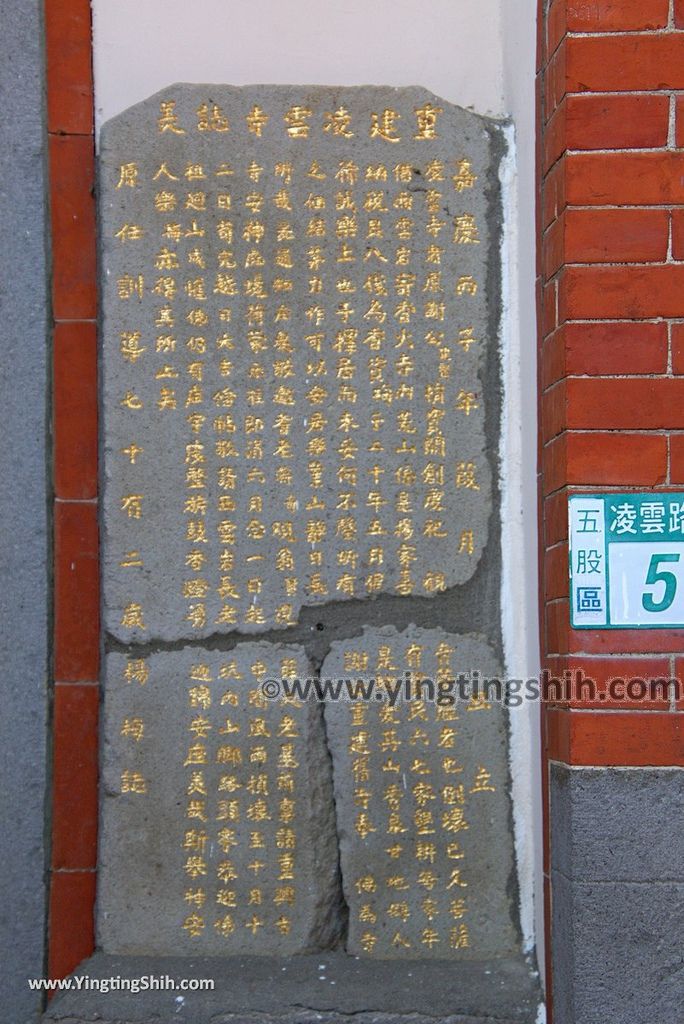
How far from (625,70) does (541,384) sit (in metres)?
0.55

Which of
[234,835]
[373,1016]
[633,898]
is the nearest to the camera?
[633,898]

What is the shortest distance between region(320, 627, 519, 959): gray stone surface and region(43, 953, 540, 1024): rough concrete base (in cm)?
5

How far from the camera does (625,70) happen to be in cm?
162

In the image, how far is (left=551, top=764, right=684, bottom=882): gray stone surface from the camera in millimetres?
1556

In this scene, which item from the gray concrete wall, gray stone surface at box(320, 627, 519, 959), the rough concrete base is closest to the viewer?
the gray concrete wall

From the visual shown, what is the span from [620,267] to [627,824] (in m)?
0.92

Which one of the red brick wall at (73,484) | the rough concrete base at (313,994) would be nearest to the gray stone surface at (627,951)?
the rough concrete base at (313,994)

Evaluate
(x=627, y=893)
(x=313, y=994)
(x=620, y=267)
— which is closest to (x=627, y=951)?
(x=627, y=893)

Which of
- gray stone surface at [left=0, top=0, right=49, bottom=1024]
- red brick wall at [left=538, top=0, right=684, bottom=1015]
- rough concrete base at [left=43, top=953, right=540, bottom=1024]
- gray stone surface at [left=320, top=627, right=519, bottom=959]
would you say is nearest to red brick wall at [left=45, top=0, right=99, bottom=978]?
gray stone surface at [left=0, top=0, right=49, bottom=1024]

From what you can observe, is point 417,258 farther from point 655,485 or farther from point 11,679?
point 11,679

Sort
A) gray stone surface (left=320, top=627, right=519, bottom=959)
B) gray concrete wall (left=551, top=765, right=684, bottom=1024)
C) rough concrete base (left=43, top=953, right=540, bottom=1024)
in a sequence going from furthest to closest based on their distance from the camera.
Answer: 1. gray stone surface (left=320, top=627, right=519, bottom=959)
2. rough concrete base (left=43, top=953, right=540, bottom=1024)
3. gray concrete wall (left=551, top=765, right=684, bottom=1024)

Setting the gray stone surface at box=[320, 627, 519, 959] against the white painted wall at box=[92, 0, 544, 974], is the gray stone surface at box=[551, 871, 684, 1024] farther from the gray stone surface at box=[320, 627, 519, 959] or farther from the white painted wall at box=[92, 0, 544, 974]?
the white painted wall at box=[92, 0, 544, 974]

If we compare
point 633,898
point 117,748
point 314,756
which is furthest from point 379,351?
point 633,898

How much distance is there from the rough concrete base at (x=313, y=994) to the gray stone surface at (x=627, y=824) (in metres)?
0.35
